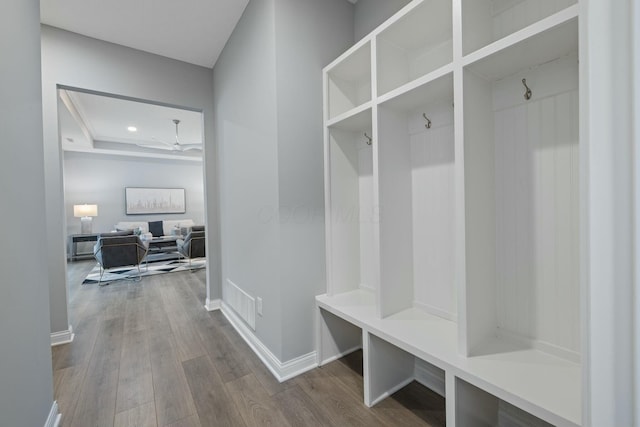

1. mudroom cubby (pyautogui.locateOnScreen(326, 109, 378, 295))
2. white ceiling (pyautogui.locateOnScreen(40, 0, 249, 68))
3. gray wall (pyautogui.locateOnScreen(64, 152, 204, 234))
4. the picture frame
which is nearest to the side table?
gray wall (pyautogui.locateOnScreen(64, 152, 204, 234))

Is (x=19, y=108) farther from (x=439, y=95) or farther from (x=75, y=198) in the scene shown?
(x=75, y=198)

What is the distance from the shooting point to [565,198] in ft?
3.66

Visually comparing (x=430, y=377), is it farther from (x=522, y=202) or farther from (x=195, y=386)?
(x=195, y=386)

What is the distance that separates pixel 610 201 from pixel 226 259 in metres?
3.01

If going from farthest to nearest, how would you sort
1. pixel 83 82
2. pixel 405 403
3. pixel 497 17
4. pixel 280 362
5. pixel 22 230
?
1. pixel 83 82
2. pixel 280 362
3. pixel 405 403
4. pixel 497 17
5. pixel 22 230

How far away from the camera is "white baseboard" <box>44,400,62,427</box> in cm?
136

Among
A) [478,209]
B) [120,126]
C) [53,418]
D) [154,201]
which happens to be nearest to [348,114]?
[478,209]

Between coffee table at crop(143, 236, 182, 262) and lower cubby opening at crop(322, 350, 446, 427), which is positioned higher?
coffee table at crop(143, 236, 182, 262)

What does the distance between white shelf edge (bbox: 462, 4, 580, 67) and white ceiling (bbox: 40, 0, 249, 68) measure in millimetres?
1922

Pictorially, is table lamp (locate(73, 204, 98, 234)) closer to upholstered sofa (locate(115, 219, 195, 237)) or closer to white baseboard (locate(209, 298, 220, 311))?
upholstered sofa (locate(115, 219, 195, 237))

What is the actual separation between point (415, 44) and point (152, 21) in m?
2.28

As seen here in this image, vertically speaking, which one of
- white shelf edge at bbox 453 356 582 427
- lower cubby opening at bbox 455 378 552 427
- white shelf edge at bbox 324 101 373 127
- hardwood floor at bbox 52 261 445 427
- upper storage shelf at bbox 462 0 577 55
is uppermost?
upper storage shelf at bbox 462 0 577 55

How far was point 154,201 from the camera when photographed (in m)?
7.72

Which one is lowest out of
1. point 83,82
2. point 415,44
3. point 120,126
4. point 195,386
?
point 195,386
